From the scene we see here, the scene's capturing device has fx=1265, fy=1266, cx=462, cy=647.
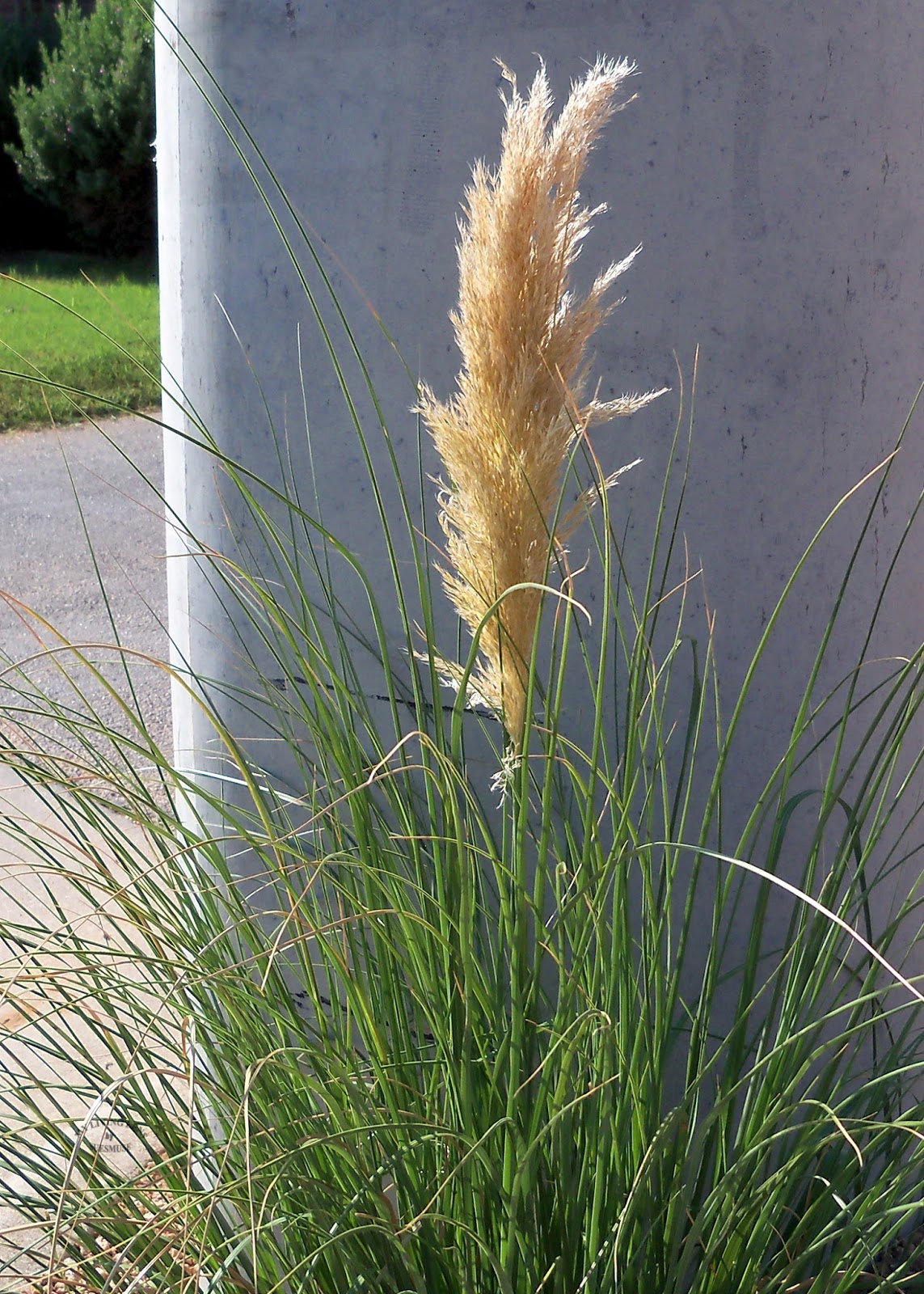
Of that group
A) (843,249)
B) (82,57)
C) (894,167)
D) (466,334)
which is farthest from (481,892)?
(82,57)

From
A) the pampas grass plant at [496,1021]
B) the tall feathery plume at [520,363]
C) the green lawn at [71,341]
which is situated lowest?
the pampas grass plant at [496,1021]

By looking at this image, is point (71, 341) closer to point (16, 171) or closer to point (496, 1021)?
point (16, 171)

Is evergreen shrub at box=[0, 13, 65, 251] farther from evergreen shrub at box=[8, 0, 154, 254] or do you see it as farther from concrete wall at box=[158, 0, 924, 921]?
concrete wall at box=[158, 0, 924, 921]

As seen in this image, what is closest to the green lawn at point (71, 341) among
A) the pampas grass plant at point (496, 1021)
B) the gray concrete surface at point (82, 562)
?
the gray concrete surface at point (82, 562)

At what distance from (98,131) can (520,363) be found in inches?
485

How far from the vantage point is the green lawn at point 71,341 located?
7.61 meters

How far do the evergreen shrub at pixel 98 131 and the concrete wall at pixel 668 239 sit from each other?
11027 mm

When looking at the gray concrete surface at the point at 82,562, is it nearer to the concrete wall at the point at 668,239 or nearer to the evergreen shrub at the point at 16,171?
the concrete wall at the point at 668,239

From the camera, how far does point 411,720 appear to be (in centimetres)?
197

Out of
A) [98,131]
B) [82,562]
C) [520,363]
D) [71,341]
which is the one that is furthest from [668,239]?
[98,131]

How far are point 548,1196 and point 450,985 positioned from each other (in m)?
0.25

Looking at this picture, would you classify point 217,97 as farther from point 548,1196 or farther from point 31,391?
point 31,391

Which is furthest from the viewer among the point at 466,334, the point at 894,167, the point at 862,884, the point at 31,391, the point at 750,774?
the point at 31,391

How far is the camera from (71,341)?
845 centimetres
